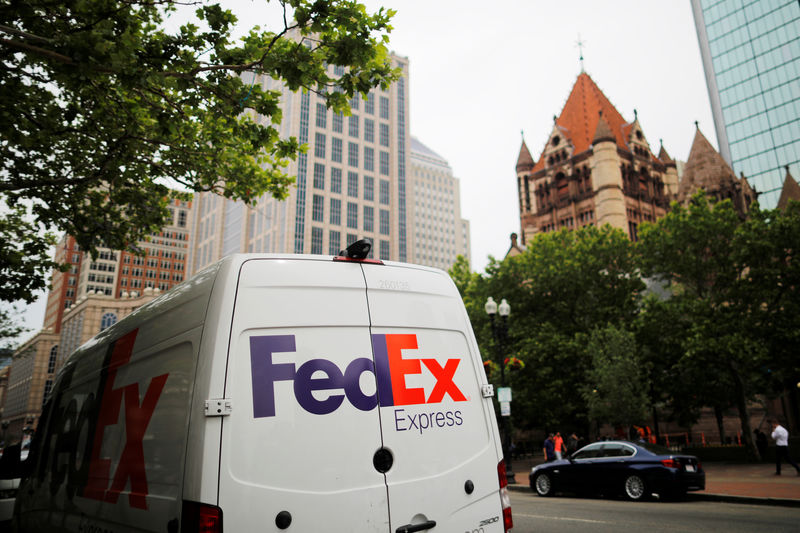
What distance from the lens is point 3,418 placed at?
473 ft

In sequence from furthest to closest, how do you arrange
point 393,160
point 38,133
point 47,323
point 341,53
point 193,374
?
point 47,323 < point 393,160 < point 38,133 < point 341,53 < point 193,374

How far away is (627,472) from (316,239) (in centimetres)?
8653

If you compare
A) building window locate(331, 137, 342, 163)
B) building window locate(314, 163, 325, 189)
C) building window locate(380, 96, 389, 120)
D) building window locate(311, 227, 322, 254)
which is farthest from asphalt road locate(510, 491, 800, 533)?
building window locate(380, 96, 389, 120)

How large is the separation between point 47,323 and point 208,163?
502 feet

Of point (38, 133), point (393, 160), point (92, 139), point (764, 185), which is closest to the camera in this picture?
point (38, 133)

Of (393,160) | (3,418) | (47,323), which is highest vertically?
(393,160)

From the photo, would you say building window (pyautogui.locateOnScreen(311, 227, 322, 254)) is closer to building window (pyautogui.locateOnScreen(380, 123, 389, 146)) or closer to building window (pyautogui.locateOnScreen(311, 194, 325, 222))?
building window (pyautogui.locateOnScreen(311, 194, 325, 222))

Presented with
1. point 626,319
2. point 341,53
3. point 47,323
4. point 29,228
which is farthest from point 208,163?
point 47,323

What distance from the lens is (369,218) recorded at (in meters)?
106

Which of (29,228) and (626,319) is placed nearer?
(29,228)

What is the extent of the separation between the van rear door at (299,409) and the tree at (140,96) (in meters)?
3.82

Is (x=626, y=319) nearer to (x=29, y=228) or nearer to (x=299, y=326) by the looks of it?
(x=29, y=228)

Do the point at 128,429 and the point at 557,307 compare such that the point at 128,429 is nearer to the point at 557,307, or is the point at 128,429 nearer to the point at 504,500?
the point at 504,500

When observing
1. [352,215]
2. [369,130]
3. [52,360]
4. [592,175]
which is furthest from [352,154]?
[52,360]
